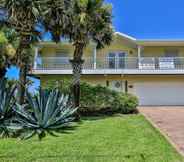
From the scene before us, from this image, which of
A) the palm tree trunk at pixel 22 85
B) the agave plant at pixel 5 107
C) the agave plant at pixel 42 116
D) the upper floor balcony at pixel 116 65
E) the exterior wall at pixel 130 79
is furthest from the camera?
the exterior wall at pixel 130 79

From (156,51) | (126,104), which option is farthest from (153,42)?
(126,104)

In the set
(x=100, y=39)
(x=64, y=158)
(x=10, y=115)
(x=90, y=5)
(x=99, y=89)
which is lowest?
(x=64, y=158)

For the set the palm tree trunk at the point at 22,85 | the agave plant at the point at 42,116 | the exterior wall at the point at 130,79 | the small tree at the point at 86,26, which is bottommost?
the agave plant at the point at 42,116

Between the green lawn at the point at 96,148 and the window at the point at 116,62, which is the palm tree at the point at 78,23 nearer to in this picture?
the green lawn at the point at 96,148

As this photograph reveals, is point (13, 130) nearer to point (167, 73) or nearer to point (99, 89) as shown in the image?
point (99, 89)

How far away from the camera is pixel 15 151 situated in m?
9.50

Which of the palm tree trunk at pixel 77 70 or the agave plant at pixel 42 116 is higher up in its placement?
the palm tree trunk at pixel 77 70

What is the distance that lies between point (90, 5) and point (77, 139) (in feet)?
31.6

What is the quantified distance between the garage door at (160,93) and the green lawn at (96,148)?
14942mm

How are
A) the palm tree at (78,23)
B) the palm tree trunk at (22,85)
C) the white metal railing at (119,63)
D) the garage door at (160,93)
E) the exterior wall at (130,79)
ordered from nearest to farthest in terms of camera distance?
the palm tree trunk at (22,85), the palm tree at (78,23), the white metal railing at (119,63), the garage door at (160,93), the exterior wall at (130,79)

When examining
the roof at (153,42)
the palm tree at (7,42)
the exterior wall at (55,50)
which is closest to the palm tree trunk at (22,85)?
the palm tree at (7,42)

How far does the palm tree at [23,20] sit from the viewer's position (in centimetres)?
1482

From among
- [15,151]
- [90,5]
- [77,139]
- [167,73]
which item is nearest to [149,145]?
[77,139]

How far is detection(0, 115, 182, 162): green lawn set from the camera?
8648 millimetres
